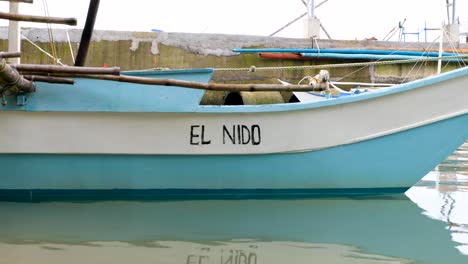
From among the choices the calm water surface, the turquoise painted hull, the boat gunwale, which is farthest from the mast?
the calm water surface

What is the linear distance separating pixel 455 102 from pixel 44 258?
150 inches

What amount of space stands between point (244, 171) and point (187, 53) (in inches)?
229

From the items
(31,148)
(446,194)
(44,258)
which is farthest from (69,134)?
(446,194)

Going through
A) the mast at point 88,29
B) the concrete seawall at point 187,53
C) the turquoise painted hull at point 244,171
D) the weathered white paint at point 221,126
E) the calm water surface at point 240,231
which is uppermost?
the concrete seawall at point 187,53

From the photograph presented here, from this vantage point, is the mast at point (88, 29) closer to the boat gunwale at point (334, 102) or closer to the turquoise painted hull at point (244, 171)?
the turquoise painted hull at point (244, 171)

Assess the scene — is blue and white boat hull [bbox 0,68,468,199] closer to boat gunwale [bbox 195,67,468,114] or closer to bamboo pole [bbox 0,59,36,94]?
boat gunwale [bbox 195,67,468,114]

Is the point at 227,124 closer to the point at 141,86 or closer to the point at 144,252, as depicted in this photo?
the point at 141,86

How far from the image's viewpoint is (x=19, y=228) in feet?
14.8

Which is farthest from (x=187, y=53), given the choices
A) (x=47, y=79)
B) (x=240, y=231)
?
(x=240, y=231)

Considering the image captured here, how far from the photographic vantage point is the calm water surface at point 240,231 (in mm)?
3908

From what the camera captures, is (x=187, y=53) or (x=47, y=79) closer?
(x=47, y=79)

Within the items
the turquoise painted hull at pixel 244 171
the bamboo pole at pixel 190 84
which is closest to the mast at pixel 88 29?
the bamboo pole at pixel 190 84

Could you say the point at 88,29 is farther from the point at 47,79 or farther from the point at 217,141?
the point at 217,141

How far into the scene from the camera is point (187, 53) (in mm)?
11016
